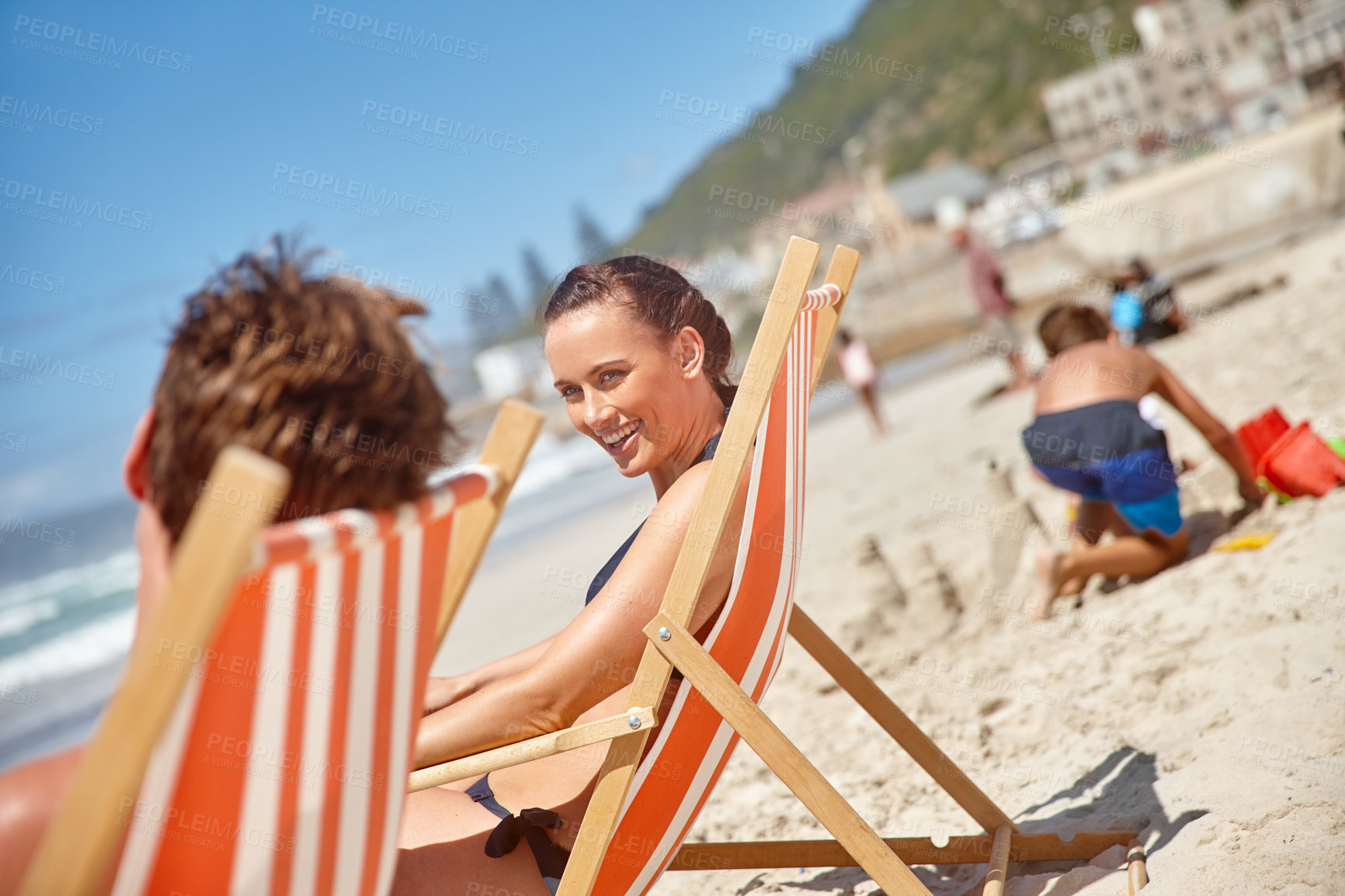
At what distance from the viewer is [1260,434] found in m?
4.11

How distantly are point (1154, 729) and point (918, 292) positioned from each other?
42.3m

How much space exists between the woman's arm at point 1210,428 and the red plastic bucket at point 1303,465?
0.36 ft

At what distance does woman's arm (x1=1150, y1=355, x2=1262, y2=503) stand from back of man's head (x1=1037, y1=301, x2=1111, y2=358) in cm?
30

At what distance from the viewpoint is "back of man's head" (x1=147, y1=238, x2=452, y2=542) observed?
1053 mm

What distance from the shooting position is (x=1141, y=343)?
8734 mm

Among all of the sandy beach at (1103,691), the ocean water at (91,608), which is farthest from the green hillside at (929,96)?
the sandy beach at (1103,691)

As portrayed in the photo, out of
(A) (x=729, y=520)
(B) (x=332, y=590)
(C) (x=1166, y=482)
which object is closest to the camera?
(B) (x=332, y=590)

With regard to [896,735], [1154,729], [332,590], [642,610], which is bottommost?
[1154,729]

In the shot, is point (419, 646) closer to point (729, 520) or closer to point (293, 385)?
point (293, 385)

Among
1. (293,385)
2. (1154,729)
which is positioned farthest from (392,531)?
(1154,729)

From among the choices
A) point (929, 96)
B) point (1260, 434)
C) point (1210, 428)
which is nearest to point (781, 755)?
point (1210, 428)

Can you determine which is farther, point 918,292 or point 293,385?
point 918,292

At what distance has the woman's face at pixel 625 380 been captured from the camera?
1.95m

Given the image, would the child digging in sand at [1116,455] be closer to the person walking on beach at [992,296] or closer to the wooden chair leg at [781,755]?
the wooden chair leg at [781,755]
